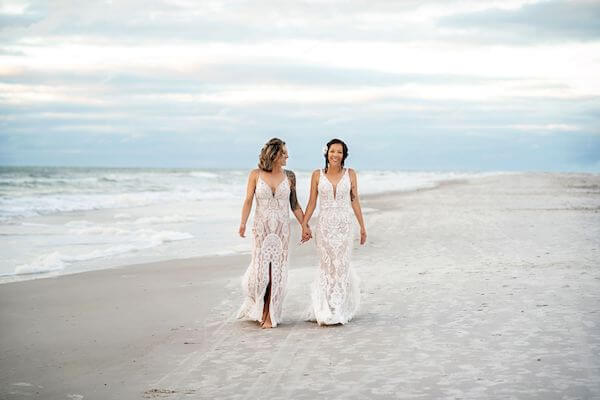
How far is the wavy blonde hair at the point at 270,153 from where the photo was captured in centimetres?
732

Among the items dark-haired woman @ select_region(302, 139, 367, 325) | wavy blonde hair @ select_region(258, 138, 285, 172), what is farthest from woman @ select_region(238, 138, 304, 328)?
dark-haired woman @ select_region(302, 139, 367, 325)

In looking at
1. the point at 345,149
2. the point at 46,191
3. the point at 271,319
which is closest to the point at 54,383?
the point at 271,319

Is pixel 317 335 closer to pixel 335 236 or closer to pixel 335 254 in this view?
pixel 335 254

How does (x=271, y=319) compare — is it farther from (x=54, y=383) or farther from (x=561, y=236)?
(x=561, y=236)

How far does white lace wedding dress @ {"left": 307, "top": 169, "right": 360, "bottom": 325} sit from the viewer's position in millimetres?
7422

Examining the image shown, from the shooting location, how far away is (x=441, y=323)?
23.6 feet

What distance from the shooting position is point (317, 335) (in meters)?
6.95

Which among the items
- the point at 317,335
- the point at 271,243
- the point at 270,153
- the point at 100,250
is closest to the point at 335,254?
the point at 271,243

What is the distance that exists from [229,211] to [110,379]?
63.0 ft

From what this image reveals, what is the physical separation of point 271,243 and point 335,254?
0.69 metres

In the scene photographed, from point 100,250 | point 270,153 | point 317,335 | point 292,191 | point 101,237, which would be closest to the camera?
point 317,335

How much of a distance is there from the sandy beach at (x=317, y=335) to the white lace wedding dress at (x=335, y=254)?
271 millimetres

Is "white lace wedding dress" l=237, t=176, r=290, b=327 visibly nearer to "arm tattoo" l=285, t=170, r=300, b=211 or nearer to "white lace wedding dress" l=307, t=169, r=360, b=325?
"arm tattoo" l=285, t=170, r=300, b=211

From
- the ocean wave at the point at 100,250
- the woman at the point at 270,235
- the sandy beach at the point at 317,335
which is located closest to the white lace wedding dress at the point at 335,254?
the sandy beach at the point at 317,335
